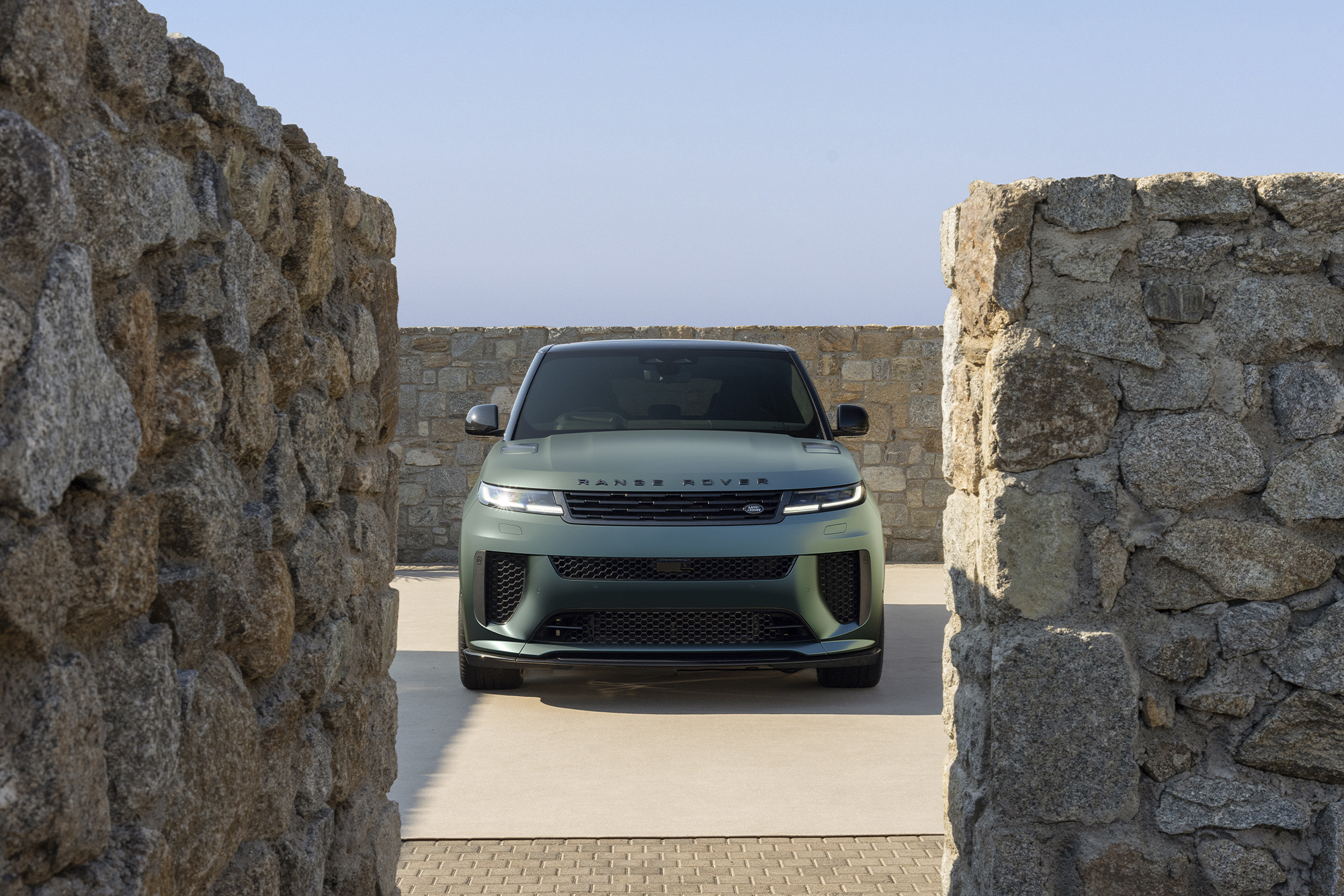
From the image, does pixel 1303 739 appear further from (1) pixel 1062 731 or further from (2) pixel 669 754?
(2) pixel 669 754

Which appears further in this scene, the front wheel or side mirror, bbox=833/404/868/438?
side mirror, bbox=833/404/868/438

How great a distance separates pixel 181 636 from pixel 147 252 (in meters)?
0.50

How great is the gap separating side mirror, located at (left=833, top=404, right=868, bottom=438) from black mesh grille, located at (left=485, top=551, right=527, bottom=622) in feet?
5.55

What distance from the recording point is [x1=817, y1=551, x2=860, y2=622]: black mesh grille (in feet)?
16.2

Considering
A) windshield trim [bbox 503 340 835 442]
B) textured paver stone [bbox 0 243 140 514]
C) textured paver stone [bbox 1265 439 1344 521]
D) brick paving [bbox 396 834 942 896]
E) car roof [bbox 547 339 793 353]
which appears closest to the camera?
textured paver stone [bbox 0 243 140 514]

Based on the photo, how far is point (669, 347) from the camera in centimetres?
593

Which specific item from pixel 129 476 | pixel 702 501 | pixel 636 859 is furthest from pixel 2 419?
pixel 702 501

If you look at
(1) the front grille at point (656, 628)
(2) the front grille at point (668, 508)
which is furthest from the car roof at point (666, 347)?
(1) the front grille at point (656, 628)

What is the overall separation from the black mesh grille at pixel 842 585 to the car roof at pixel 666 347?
4.31 feet

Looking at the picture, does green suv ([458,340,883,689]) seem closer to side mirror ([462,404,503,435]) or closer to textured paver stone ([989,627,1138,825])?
side mirror ([462,404,503,435])

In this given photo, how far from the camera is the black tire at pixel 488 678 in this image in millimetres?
5496

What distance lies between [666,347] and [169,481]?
4.38m

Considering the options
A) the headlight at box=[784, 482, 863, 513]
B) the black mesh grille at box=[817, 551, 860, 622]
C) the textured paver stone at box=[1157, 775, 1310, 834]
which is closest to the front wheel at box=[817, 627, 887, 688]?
the black mesh grille at box=[817, 551, 860, 622]

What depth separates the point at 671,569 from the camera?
482 centimetres
